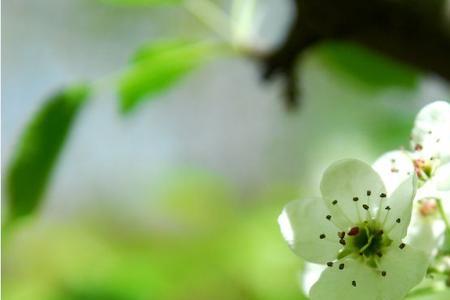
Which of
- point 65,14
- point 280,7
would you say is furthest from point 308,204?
point 65,14

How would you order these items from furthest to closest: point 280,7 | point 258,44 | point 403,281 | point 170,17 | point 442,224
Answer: point 170,17
point 280,7
point 258,44
point 442,224
point 403,281

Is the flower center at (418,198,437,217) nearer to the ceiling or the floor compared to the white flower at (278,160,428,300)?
nearer to the ceiling

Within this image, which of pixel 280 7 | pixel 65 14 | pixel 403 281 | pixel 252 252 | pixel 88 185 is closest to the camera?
pixel 403 281

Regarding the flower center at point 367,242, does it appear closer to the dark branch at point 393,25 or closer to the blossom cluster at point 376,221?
the blossom cluster at point 376,221

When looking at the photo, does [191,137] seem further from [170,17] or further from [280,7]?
[280,7]

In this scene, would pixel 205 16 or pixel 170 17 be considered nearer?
pixel 205 16

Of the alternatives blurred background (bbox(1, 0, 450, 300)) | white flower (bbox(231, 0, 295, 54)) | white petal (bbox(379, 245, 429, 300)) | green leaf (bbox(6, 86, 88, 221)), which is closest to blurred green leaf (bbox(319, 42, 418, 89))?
blurred background (bbox(1, 0, 450, 300))

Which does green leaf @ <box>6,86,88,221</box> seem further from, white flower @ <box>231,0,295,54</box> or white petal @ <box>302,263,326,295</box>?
white petal @ <box>302,263,326,295</box>
